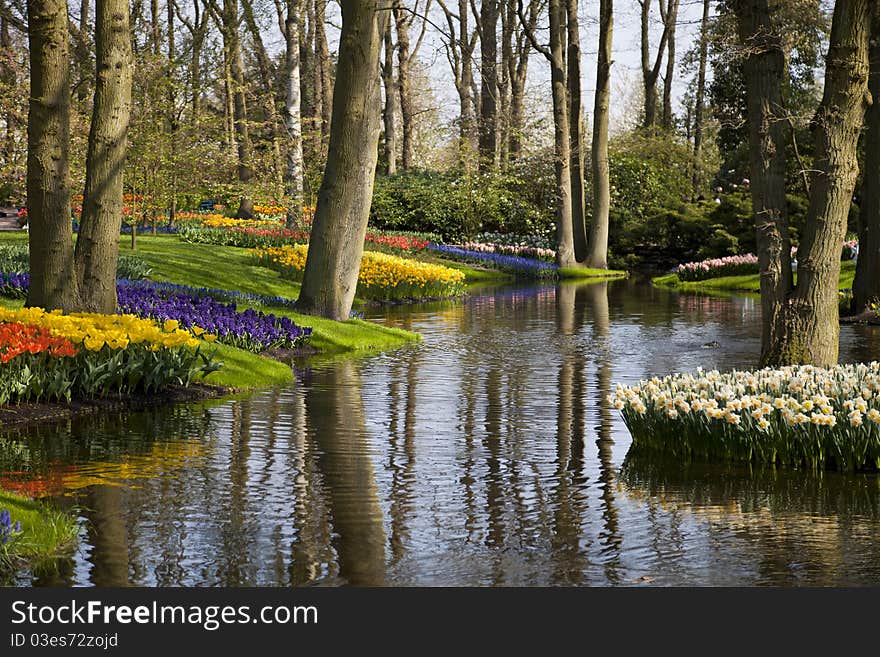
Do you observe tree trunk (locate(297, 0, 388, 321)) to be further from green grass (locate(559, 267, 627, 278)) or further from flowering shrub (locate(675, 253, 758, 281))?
flowering shrub (locate(675, 253, 758, 281))

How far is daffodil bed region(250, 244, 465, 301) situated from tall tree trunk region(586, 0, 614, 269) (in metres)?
8.27

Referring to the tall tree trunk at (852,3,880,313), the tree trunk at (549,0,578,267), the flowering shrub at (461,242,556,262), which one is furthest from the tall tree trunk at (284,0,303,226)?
the tall tree trunk at (852,3,880,313)

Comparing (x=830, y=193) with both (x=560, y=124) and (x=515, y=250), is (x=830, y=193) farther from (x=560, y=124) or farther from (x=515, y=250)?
(x=515, y=250)

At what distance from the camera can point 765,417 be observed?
24.9 ft

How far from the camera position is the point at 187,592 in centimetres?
488

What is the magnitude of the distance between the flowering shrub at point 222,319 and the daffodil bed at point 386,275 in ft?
27.5

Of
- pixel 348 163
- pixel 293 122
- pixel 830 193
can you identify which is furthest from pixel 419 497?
pixel 293 122

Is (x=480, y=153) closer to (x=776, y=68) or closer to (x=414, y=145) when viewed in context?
(x=414, y=145)

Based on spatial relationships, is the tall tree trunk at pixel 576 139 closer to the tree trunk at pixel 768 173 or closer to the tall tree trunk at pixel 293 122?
the tall tree trunk at pixel 293 122

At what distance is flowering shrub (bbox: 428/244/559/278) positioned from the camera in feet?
106

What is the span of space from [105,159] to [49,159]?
76cm

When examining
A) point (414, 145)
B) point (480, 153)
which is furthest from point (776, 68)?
point (414, 145)

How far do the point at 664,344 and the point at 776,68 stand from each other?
6.40m

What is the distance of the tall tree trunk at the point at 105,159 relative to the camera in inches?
457
